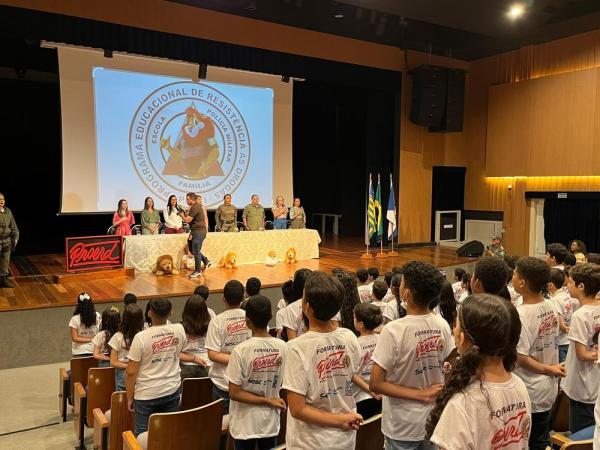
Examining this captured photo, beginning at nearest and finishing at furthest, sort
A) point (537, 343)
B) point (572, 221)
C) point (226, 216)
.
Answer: point (537, 343)
point (226, 216)
point (572, 221)

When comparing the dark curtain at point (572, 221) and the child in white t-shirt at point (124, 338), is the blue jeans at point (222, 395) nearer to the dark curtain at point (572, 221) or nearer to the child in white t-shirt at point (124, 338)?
the child in white t-shirt at point (124, 338)

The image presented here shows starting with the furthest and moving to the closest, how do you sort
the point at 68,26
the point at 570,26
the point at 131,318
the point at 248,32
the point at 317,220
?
the point at 317,220
the point at 570,26
the point at 248,32
the point at 68,26
the point at 131,318

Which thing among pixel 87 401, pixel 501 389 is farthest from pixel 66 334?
pixel 501 389

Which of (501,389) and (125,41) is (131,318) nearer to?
(501,389)

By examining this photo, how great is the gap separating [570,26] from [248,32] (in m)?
6.54

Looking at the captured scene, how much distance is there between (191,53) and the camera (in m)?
8.55

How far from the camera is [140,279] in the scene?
7.18m

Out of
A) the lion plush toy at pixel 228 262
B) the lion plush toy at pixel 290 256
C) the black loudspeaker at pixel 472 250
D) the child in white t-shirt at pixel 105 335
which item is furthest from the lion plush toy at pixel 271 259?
the child in white t-shirt at pixel 105 335

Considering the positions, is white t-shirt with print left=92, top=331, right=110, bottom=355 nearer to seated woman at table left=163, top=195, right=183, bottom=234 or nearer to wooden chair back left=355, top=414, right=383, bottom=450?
wooden chair back left=355, top=414, right=383, bottom=450

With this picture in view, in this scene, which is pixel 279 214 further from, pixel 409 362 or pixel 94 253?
pixel 409 362

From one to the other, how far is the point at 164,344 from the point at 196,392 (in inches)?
13.1

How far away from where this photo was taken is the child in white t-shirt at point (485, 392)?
1294 millimetres

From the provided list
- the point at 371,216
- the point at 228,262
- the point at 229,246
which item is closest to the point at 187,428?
the point at 228,262

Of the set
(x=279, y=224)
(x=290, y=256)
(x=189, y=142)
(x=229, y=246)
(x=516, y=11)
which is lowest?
(x=290, y=256)
